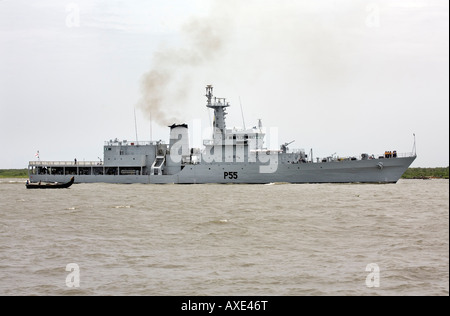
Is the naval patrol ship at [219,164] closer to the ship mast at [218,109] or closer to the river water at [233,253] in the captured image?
the ship mast at [218,109]

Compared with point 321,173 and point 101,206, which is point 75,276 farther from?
point 321,173

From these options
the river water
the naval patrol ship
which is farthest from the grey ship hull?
the river water

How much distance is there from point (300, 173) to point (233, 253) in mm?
37602

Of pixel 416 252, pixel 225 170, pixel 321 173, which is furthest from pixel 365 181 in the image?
pixel 416 252

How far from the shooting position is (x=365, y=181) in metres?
49.8

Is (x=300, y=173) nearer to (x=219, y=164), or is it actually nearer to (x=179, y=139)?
(x=219, y=164)

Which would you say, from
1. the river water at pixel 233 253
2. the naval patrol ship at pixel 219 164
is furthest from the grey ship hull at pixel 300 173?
the river water at pixel 233 253

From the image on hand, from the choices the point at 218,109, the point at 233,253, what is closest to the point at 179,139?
the point at 218,109

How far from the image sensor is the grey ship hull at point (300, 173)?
4941 centimetres

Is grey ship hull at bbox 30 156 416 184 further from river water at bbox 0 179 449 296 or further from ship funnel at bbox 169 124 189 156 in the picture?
river water at bbox 0 179 449 296

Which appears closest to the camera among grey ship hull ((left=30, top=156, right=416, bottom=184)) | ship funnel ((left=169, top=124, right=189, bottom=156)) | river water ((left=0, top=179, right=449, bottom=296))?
river water ((left=0, top=179, right=449, bottom=296))

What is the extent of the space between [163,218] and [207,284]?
11.0 metres

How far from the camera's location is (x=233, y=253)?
1366cm

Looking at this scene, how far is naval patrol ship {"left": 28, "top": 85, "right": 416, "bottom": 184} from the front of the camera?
49688 mm
